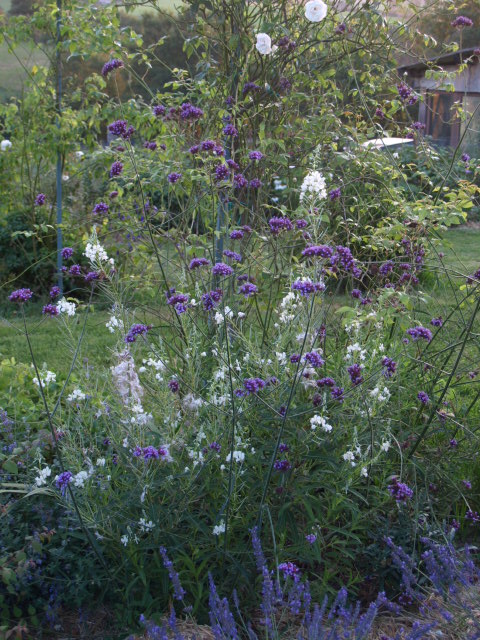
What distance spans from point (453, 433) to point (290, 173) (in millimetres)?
1742

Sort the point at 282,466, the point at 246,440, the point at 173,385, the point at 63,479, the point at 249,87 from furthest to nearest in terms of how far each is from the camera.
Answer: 1. the point at 249,87
2. the point at 173,385
3. the point at 246,440
4. the point at 282,466
5. the point at 63,479

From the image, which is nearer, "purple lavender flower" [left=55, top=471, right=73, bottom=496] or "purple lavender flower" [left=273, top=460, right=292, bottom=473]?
"purple lavender flower" [left=55, top=471, right=73, bottom=496]

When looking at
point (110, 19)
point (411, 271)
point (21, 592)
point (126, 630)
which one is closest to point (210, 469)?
point (126, 630)

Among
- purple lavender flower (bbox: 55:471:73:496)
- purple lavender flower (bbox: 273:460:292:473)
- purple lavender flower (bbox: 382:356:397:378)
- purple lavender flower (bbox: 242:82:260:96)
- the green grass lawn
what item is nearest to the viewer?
purple lavender flower (bbox: 55:471:73:496)

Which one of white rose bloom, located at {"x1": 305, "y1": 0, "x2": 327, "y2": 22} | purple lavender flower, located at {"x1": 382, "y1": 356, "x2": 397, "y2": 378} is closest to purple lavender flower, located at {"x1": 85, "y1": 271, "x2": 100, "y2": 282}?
purple lavender flower, located at {"x1": 382, "y1": 356, "x2": 397, "y2": 378}

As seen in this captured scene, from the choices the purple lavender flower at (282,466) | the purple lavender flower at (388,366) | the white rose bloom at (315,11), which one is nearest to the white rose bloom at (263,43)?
the white rose bloom at (315,11)

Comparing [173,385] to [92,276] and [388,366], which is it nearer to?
[92,276]

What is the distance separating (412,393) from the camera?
3344 mm

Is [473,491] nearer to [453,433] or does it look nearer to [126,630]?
[453,433]

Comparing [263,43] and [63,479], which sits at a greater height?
[263,43]

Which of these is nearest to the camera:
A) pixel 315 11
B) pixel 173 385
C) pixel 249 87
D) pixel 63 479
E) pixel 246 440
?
pixel 63 479

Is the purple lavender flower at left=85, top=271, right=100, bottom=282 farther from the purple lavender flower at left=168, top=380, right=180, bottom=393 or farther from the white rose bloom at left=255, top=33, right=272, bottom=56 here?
the white rose bloom at left=255, top=33, right=272, bottom=56

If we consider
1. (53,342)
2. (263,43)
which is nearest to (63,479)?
(263,43)

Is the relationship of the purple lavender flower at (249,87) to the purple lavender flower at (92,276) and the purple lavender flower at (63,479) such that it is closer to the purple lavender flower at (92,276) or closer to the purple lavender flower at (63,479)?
the purple lavender flower at (92,276)
